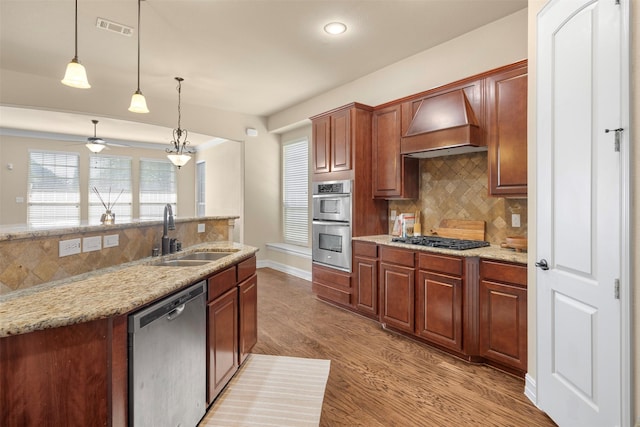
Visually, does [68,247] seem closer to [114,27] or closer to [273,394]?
[273,394]

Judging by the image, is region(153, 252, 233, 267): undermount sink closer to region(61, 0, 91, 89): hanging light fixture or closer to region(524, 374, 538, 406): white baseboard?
region(61, 0, 91, 89): hanging light fixture

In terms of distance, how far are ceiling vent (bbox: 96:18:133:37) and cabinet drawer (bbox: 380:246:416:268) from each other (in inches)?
136

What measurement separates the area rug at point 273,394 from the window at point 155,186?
7.79 m

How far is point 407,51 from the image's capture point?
373 cm

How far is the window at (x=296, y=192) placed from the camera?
19.9ft

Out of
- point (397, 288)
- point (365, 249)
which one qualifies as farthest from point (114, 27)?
point (397, 288)

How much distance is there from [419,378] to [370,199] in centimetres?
213

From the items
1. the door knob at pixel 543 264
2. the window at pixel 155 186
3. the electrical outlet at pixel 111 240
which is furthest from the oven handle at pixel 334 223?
the window at pixel 155 186

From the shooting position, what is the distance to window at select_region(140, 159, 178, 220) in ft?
29.7

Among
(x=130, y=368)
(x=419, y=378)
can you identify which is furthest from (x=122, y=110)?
(x=419, y=378)

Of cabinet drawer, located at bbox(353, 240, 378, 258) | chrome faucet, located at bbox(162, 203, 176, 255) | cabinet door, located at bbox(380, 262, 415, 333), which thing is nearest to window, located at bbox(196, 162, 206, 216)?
cabinet drawer, located at bbox(353, 240, 378, 258)

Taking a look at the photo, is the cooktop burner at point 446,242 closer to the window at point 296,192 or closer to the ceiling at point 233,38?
the ceiling at point 233,38

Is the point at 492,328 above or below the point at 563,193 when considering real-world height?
below

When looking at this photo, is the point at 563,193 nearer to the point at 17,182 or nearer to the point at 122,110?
the point at 122,110
